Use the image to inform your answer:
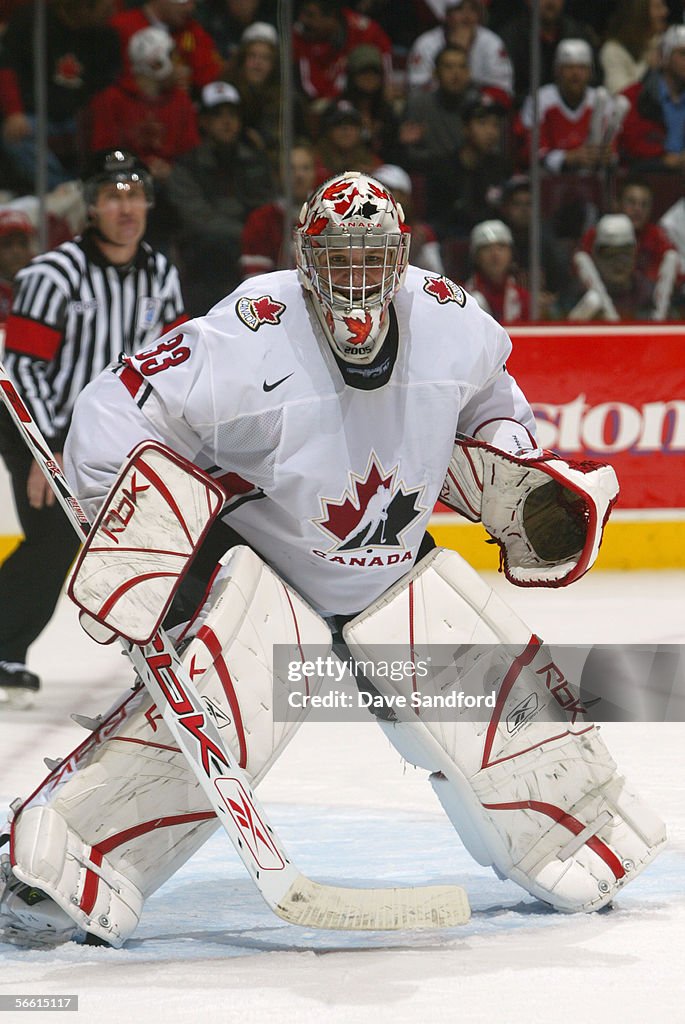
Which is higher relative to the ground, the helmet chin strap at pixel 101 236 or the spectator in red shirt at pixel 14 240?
the helmet chin strap at pixel 101 236

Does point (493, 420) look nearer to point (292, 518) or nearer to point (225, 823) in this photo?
point (292, 518)

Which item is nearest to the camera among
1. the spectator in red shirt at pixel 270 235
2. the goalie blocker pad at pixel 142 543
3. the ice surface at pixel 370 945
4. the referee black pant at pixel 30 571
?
the ice surface at pixel 370 945

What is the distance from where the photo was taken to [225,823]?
6.68ft

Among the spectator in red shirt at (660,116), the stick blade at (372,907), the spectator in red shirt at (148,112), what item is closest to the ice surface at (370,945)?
the stick blade at (372,907)

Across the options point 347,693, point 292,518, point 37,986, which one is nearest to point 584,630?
point 347,693

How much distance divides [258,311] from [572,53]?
4.03m

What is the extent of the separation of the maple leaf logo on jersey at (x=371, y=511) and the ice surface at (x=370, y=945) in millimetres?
515

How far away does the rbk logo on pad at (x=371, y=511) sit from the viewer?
217 centimetres

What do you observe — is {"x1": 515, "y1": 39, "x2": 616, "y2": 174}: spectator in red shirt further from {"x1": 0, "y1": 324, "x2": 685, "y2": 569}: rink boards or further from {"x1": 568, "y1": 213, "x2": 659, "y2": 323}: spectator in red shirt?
{"x1": 0, "y1": 324, "x2": 685, "y2": 569}: rink boards

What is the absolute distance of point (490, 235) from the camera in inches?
217

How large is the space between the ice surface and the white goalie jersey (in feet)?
1.51

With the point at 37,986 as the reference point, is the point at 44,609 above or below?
below

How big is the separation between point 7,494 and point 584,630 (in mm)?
1854

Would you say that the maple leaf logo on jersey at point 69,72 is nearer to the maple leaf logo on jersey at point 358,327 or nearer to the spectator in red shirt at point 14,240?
the spectator in red shirt at point 14,240
